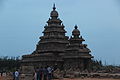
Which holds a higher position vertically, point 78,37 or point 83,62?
point 78,37

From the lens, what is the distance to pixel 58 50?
44.1 metres

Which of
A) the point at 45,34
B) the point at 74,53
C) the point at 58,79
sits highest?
the point at 45,34

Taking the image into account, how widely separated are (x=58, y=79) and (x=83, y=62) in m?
15.5

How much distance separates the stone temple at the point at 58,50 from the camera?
138 feet

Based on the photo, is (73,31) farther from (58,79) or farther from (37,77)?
(37,77)

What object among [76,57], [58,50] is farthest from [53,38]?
[76,57]

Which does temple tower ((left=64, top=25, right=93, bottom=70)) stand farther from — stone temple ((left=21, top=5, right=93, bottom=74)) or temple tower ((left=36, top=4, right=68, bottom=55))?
temple tower ((left=36, top=4, right=68, bottom=55))

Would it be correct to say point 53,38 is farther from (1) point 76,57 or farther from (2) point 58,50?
(1) point 76,57

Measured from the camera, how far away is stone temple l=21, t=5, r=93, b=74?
4203 centimetres

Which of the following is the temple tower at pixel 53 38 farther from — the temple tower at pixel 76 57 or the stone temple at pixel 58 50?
the temple tower at pixel 76 57

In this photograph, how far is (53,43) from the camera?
44906 millimetres

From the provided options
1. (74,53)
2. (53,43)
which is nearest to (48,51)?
(53,43)

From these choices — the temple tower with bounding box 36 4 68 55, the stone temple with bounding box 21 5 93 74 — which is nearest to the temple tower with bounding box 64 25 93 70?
the stone temple with bounding box 21 5 93 74

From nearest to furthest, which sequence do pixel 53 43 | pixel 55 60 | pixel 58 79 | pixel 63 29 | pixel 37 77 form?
1. pixel 37 77
2. pixel 58 79
3. pixel 55 60
4. pixel 53 43
5. pixel 63 29
